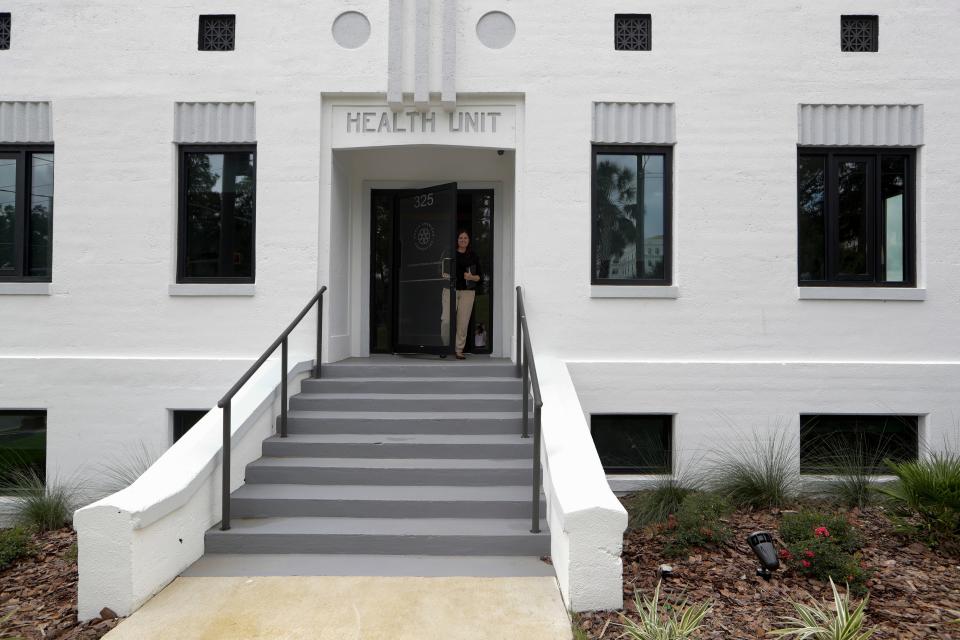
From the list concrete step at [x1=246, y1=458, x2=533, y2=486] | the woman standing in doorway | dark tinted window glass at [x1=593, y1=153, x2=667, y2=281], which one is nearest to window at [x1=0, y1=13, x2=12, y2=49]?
the woman standing in doorway

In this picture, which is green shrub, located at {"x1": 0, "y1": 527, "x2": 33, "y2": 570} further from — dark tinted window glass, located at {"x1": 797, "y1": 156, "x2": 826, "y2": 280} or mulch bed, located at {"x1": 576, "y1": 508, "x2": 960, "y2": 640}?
dark tinted window glass, located at {"x1": 797, "y1": 156, "x2": 826, "y2": 280}

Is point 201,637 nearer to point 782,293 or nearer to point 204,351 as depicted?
point 204,351

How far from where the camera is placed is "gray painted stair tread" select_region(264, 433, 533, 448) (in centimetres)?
623

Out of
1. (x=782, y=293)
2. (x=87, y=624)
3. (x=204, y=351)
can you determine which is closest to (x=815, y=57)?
(x=782, y=293)

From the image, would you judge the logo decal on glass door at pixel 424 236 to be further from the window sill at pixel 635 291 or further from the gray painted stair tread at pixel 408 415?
the gray painted stair tread at pixel 408 415

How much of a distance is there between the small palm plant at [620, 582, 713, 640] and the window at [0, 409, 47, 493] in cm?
685

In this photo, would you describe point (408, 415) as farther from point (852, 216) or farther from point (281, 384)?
point (852, 216)

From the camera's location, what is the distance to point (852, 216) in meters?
7.87

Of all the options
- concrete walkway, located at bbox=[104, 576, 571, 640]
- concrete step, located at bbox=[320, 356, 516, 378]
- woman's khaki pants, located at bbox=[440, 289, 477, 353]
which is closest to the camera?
concrete walkway, located at bbox=[104, 576, 571, 640]

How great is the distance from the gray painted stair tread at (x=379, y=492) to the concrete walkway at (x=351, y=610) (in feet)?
2.96

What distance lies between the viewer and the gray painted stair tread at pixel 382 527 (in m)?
5.14

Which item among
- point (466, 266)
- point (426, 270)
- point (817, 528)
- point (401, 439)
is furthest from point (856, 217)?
point (401, 439)

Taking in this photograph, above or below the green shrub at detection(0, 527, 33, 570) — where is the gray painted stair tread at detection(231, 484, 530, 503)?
above

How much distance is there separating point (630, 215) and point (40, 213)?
701 centimetres
